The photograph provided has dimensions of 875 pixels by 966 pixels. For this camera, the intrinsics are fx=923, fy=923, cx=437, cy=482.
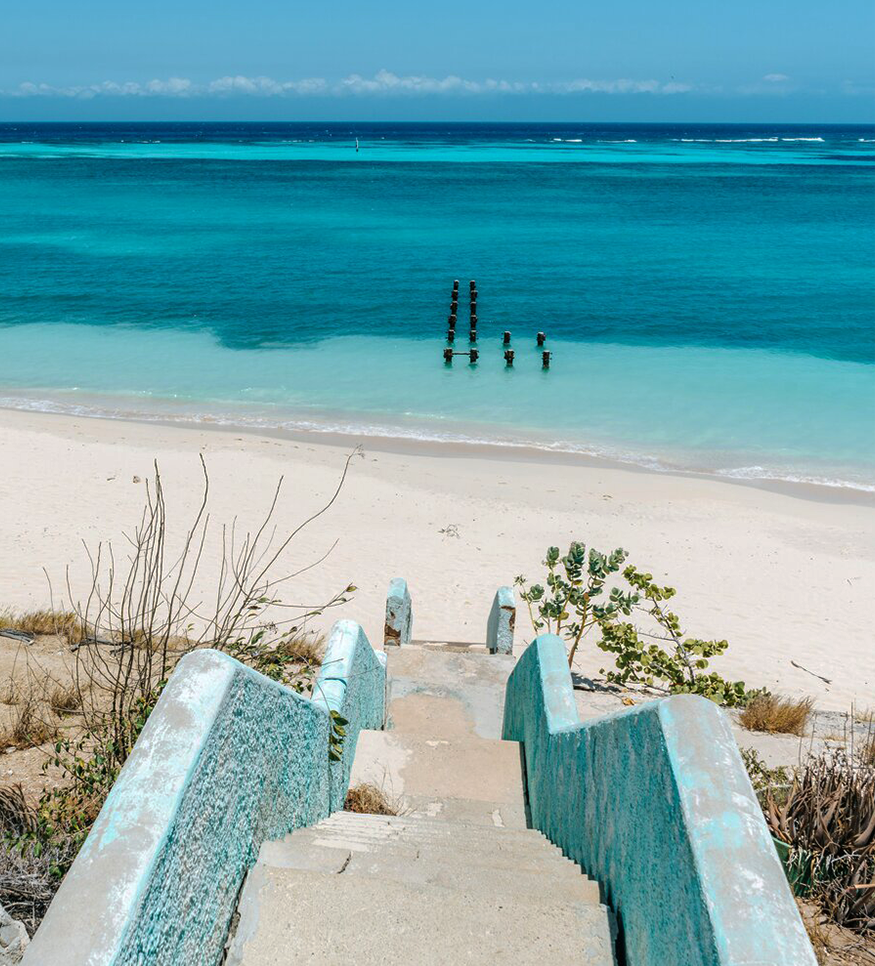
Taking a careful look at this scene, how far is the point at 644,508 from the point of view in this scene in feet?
52.0

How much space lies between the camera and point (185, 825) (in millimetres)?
2232

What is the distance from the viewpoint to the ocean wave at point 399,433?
1828cm

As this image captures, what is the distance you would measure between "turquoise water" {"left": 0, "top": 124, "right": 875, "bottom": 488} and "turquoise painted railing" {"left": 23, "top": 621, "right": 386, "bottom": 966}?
1657cm

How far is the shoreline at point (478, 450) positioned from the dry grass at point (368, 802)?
1397cm

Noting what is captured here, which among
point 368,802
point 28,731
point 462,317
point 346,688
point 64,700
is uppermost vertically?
point 346,688

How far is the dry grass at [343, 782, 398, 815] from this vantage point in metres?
4.69

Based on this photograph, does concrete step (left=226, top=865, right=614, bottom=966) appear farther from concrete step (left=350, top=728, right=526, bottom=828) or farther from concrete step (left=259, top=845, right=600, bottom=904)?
concrete step (left=350, top=728, right=526, bottom=828)

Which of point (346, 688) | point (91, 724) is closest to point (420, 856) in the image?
point (346, 688)

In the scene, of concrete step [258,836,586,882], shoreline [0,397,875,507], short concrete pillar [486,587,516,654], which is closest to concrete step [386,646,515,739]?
short concrete pillar [486,587,516,654]

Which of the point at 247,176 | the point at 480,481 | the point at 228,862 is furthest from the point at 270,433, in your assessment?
the point at 247,176

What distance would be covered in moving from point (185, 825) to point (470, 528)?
40.5ft

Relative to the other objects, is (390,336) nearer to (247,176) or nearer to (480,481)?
(480,481)

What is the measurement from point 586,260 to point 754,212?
2457 cm

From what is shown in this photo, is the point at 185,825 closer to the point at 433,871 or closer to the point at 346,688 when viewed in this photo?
the point at 433,871
